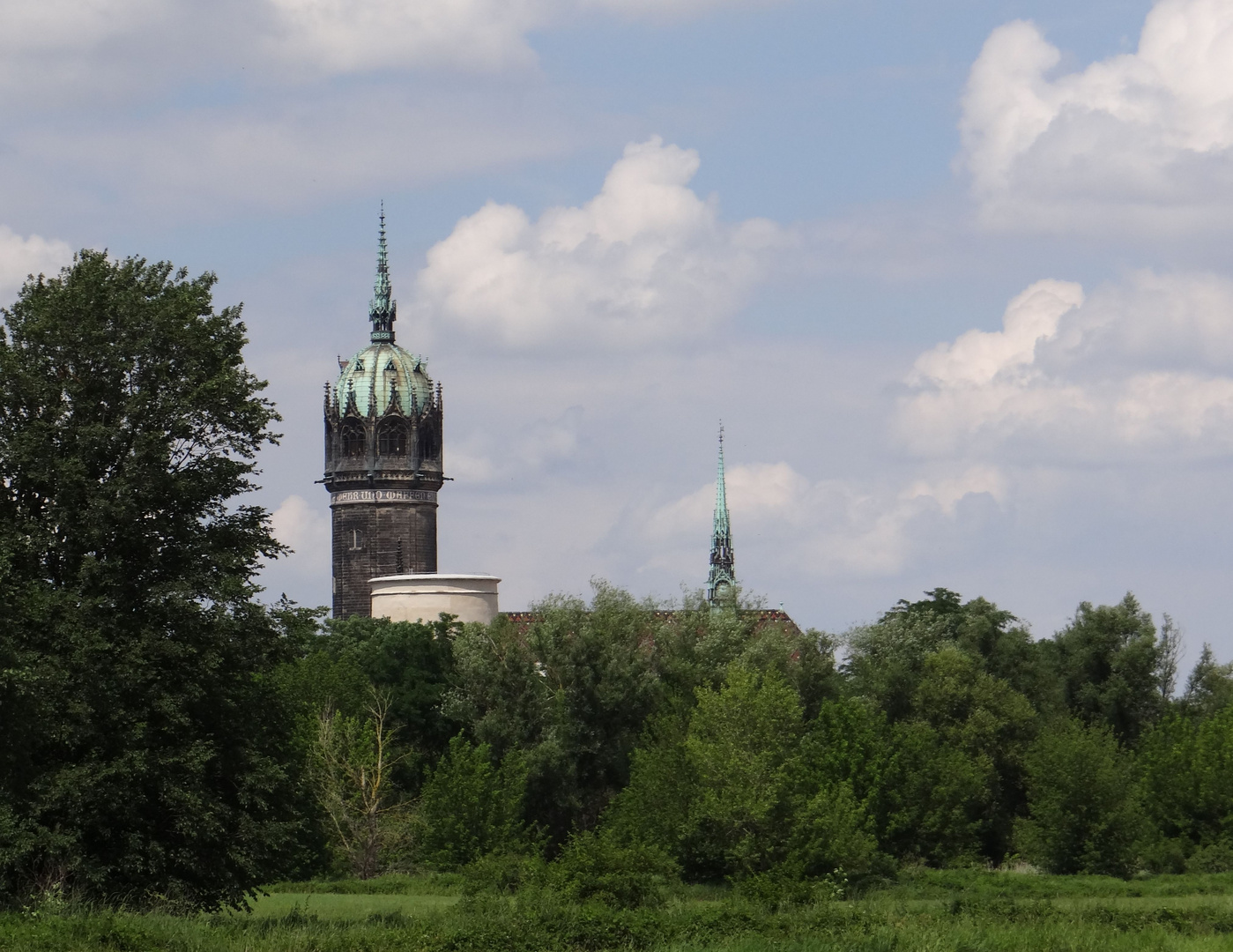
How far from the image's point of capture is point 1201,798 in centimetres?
7825

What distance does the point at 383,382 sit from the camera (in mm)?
167125

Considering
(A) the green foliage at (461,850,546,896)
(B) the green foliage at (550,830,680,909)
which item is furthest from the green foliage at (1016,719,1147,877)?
(B) the green foliage at (550,830,680,909)

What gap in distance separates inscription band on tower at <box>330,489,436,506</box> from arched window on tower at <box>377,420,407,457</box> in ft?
10.2

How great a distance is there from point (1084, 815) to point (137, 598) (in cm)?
4434

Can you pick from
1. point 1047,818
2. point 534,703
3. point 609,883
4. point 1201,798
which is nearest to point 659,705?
point 534,703

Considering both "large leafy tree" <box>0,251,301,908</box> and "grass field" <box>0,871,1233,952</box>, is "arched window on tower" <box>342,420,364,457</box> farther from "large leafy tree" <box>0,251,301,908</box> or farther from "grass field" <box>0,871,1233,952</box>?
"large leafy tree" <box>0,251,301,908</box>

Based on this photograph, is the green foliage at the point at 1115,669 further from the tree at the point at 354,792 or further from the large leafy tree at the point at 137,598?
the large leafy tree at the point at 137,598

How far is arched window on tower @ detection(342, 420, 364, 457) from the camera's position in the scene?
164000mm

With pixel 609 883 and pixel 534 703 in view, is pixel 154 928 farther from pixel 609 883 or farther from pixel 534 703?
pixel 534 703

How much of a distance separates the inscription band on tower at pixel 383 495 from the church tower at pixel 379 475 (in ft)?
0.24

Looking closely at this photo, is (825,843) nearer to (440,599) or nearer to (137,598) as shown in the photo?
(137,598)

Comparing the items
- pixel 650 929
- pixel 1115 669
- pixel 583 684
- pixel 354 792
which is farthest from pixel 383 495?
pixel 650 929

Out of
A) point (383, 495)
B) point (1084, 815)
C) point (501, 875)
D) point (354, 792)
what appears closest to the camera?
point (501, 875)

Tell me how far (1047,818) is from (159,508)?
44.1 metres
